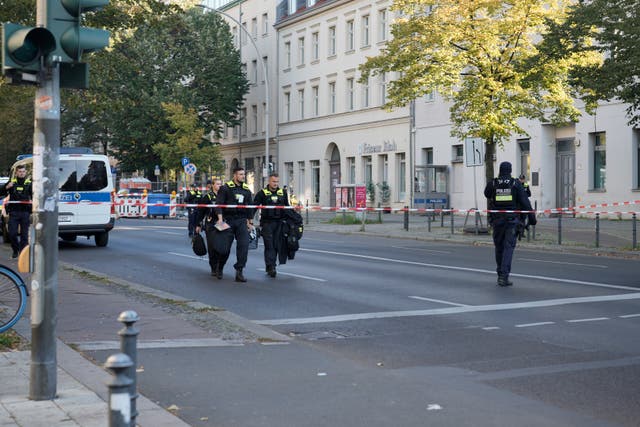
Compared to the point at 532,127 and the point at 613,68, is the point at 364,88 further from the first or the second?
the point at 613,68

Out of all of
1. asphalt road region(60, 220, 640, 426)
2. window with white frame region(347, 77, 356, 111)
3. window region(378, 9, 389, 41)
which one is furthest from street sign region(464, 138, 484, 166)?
window with white frame region(347, 77, 356, 111)

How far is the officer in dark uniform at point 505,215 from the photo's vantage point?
48.4 feet

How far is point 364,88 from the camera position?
53969 millimetres

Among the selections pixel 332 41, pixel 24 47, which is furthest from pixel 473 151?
pixel 332 41

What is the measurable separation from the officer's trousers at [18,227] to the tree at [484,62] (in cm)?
1296

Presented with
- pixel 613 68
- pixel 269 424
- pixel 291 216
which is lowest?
pixel 269 424

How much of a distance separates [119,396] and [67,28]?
319 centimetres

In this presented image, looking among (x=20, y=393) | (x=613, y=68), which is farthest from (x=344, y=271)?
(x=20, y=393)

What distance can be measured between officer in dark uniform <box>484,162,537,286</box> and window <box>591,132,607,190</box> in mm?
22330

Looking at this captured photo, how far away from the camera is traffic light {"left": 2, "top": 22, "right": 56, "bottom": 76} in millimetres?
6191

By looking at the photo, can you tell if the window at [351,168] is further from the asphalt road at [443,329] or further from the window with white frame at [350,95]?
the asphalt road at [443,329]

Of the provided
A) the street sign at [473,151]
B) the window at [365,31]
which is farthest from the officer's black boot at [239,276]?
the window at [365,31]

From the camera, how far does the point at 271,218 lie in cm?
1639

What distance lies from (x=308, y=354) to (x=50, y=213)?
10.00ft
